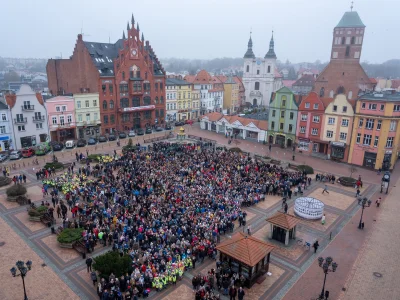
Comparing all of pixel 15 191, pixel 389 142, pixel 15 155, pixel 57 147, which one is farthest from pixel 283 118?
pixel 15 155

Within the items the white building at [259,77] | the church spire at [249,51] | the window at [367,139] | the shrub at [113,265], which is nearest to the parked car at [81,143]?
the shrub at [113,265]

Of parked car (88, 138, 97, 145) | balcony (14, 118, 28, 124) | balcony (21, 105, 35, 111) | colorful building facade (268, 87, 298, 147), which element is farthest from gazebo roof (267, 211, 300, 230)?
balcony (21, 105, 35, 111)

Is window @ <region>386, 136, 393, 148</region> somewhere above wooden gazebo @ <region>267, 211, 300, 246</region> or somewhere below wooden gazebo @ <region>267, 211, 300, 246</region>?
above

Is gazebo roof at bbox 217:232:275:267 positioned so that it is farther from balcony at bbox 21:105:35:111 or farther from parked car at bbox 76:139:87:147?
balcony at bbox 21:105:35:111

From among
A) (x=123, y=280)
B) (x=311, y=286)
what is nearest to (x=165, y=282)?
(x=123, y=280)

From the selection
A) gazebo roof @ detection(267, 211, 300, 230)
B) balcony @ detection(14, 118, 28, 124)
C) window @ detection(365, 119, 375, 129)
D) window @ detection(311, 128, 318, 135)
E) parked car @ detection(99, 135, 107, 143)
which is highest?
window @ detection(365, 119, 375, 129)

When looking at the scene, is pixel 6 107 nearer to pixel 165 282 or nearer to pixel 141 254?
pixel 141 254
